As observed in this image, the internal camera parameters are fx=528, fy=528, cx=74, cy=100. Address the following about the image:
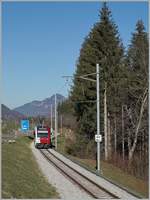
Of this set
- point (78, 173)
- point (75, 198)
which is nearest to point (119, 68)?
point (78, 173)

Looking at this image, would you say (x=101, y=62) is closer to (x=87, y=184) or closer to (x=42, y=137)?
(x=42, y=137)

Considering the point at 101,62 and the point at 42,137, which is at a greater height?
the point at 101,62

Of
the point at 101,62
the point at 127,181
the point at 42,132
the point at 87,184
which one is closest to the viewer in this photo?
the point at 87,184

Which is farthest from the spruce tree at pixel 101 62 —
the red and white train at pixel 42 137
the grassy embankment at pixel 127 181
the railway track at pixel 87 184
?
the railway track at pixel 87 184

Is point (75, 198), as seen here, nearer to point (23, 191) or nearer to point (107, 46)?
point (23, 191)

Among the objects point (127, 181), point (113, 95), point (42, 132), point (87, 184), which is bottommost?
point (127, 181)

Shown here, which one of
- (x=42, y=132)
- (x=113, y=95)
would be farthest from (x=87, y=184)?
(x=42, y=132)

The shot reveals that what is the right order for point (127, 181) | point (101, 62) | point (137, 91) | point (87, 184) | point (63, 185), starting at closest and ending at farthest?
1. point (63, 185)
2. point (87, 184)
3. point (127, 181)
4. point (101, 62)
5. point (137, 91)

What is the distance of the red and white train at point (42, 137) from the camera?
64.8 metres

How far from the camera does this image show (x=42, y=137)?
64.6 m

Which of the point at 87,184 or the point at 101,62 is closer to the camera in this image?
the point at 87,184

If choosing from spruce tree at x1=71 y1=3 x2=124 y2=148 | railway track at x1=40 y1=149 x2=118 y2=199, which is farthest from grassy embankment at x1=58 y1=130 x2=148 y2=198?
spruce tree at x1=71 y1=3 x2=124 y2=148

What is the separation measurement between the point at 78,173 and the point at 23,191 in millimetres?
11073

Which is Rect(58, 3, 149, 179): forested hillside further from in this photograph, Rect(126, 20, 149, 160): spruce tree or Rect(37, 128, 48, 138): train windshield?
Rect(37, 128, 48, 138): train windshield
